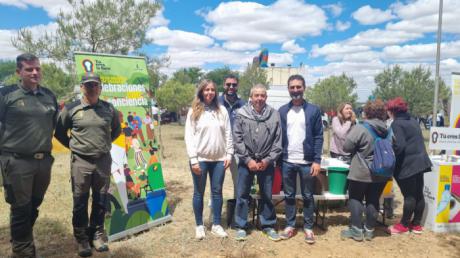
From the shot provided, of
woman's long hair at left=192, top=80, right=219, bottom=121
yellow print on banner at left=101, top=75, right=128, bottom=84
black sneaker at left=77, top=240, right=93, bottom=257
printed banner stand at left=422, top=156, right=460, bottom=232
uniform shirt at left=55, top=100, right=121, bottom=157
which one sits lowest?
black sneaker at left=77, top=240, right=93, bottom=257

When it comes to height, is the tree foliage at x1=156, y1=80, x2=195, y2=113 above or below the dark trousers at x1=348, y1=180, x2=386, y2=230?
above

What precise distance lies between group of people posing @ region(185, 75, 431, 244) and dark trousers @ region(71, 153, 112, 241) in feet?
3.28

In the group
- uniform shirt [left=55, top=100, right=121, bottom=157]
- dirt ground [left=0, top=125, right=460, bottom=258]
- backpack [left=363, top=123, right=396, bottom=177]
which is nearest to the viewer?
uniform shirt [left=55, top=100, right=121, bottom=157]

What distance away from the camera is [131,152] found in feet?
14.9

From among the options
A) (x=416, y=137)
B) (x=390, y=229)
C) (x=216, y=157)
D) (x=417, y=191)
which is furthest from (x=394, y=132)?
(x=216, y=157)

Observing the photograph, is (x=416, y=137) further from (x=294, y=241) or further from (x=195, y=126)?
(x=195, y=126)

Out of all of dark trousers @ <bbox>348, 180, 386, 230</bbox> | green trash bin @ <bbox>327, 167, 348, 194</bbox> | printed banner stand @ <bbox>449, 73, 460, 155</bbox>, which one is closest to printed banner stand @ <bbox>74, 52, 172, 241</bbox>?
green trash bin @ <bbox>327, 167, 348, 194</bbox>

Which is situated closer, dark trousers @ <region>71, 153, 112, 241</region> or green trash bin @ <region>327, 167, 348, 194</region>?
dark trousers @ <region>71, 153, 112, 241</region>

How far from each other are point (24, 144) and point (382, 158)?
12.8 ft

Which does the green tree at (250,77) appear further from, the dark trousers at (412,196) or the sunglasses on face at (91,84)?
the sunglasses on face at (91,84)

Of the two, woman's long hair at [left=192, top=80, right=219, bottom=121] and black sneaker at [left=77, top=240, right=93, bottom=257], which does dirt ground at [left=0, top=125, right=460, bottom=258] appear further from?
woman's long hair at [left=192, top=80, right=219, bottom=121]

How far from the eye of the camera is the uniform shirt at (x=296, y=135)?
410cm

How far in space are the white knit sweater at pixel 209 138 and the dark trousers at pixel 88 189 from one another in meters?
0.98

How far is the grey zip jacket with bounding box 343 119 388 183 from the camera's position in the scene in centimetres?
416
